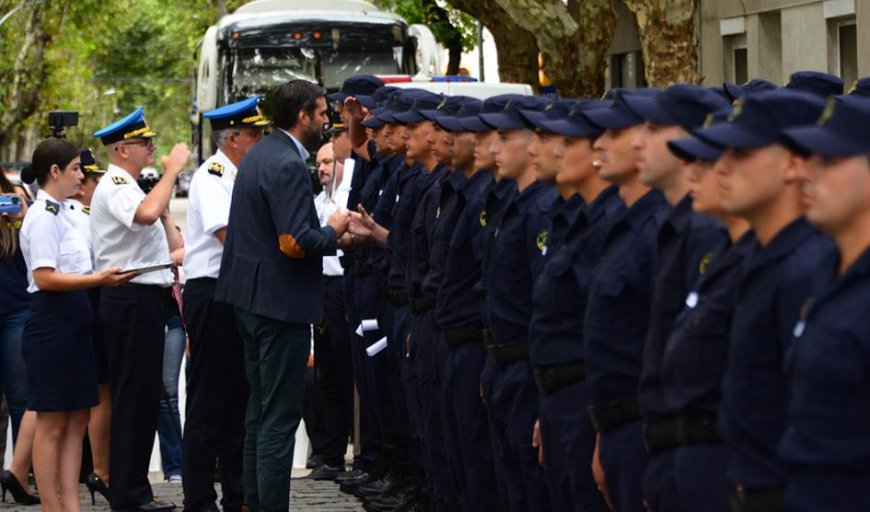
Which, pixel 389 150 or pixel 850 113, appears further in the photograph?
pixel 389 150

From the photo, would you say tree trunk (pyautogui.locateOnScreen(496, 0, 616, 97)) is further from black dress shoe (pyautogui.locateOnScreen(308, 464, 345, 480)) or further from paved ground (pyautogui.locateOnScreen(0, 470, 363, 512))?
paved ground (pyautogui.locateOnScreen(0, 470, 363, 512))

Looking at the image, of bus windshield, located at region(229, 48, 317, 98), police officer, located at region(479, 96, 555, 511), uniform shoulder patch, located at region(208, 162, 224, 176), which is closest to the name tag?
police officer, located at region(479, 96, 555, 511)

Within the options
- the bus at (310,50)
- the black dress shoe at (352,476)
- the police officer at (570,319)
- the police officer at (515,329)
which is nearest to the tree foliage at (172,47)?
the bus at (310,50)

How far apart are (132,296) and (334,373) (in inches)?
88.2

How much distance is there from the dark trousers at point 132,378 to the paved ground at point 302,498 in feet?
1.44

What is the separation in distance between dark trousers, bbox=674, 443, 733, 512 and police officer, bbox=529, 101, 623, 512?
131 cm

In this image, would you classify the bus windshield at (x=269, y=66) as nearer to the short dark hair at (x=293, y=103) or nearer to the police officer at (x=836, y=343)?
the short dark hair at (x=293, y=103)

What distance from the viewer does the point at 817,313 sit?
4223mm

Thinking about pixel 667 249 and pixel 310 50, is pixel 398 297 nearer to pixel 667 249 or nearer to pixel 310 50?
pixel 667 249

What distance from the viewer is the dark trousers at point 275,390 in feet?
28.2

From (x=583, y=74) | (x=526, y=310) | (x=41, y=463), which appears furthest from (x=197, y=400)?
(x=583, y=74)

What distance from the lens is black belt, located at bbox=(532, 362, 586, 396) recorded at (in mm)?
6501

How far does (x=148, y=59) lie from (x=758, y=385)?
79805 mm

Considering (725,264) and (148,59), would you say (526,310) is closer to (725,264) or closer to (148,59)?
(725,264)
